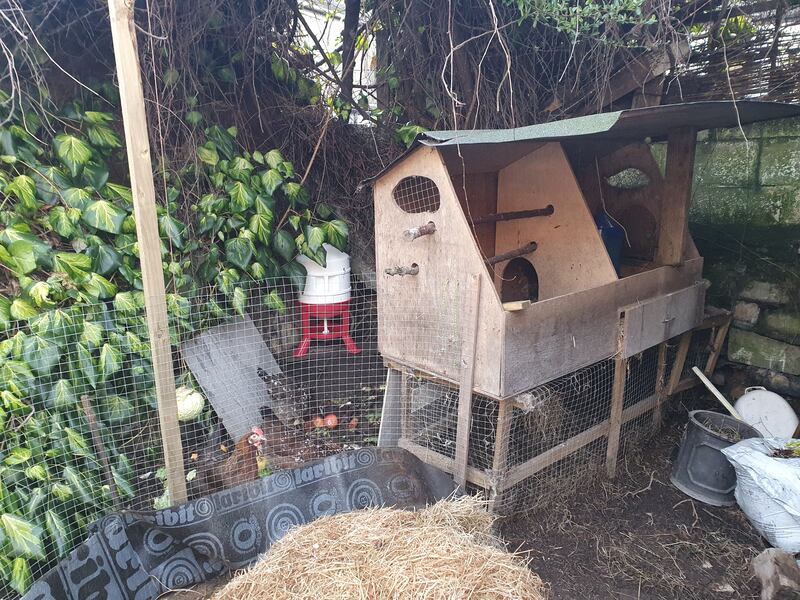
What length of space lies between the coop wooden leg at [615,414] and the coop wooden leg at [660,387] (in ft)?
1.41

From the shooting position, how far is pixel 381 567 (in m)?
1.61

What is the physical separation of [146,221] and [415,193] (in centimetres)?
125

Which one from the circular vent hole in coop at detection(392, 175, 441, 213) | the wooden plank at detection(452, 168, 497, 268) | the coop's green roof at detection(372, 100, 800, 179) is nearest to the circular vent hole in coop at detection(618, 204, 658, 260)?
the coop's green roof at detection(372, 100, 800, 179)

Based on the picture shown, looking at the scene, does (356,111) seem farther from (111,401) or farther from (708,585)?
(708,585)

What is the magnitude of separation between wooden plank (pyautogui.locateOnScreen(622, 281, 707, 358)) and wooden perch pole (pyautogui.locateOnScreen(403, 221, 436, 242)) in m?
1.10

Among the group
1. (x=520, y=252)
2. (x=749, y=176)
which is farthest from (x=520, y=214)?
(x=749, y=176)

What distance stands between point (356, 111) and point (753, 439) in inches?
119

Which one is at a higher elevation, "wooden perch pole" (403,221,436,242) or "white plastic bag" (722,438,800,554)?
"wooden perch pole" (403,221,436,242)

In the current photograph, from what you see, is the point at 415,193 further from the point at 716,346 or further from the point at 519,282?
the point at 716,346

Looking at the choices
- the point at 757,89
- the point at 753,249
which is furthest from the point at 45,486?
the point at 757,89

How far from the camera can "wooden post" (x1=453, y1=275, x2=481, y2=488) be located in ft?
6.94

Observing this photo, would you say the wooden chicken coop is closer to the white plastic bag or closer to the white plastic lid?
the white plastic lid

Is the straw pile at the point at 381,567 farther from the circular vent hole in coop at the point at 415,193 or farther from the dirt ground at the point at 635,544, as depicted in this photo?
the circular vent hole in coop at the point at 415,193

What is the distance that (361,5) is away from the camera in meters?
3.31
